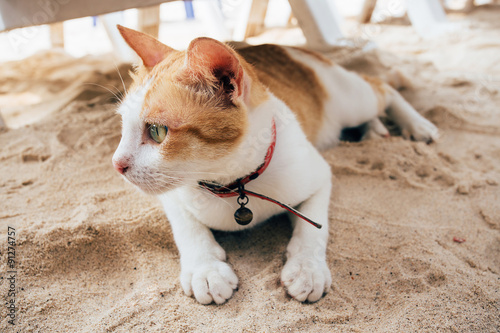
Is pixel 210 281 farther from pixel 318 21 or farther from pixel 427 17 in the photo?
pixel 427 17

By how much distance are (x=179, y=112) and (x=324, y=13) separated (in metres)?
2.55

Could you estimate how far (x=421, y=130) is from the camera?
2432mm

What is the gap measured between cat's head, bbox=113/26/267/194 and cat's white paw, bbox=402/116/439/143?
161 centimetres

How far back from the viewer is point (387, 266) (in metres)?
1.45

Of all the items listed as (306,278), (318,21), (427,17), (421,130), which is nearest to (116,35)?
(318,21)

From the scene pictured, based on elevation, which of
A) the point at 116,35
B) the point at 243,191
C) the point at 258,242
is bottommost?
the point at 116,35

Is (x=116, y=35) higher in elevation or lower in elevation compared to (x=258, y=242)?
lower

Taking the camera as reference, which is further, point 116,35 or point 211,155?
point 116,35

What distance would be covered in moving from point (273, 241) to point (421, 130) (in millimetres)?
1424

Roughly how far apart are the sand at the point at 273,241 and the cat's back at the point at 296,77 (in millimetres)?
295

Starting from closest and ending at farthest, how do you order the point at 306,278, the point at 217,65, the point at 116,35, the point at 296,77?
the point at 217,65 < the point at 306,278 < the point at 296,77 < the point at 116,35

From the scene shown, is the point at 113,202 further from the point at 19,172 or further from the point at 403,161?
the point at 403,161

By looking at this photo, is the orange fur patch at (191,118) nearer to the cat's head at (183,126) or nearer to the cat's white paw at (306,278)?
the cat's head at (183,126)

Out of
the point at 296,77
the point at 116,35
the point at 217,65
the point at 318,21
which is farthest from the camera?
the point at 116,35
